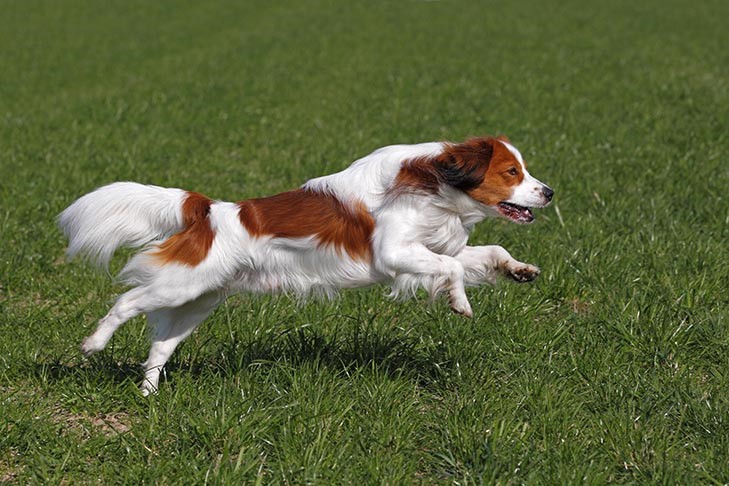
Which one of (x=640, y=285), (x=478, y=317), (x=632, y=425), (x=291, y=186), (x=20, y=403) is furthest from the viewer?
(x=291, y=186)

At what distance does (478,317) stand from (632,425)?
127 cm

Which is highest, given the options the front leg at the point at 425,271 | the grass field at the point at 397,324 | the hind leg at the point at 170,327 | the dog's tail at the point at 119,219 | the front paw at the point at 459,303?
the dog's tail at the point at 119,219

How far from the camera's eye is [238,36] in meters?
20.1

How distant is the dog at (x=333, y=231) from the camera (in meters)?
3.73

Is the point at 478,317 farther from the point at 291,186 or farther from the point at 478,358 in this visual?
the point at 291,186

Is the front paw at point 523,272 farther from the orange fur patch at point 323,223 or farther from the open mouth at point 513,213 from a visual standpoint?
the orange fur patch at point 323,223

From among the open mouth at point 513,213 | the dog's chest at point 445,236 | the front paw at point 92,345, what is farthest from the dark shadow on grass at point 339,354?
the open mouth at point 513,213

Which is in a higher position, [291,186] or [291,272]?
[291,272]

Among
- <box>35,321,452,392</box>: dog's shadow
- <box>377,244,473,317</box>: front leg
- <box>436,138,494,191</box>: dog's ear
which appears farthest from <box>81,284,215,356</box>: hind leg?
<box>436,138,494,191</box>: dog's ear

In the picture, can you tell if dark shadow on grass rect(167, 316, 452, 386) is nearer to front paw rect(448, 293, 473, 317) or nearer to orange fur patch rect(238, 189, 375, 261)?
front paw rect(448, 293, 473, 317)

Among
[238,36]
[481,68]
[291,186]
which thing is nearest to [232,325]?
[291,186]

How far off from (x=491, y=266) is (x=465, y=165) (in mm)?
471

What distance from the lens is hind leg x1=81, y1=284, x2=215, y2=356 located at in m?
3.77

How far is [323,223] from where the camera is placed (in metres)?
3.75
